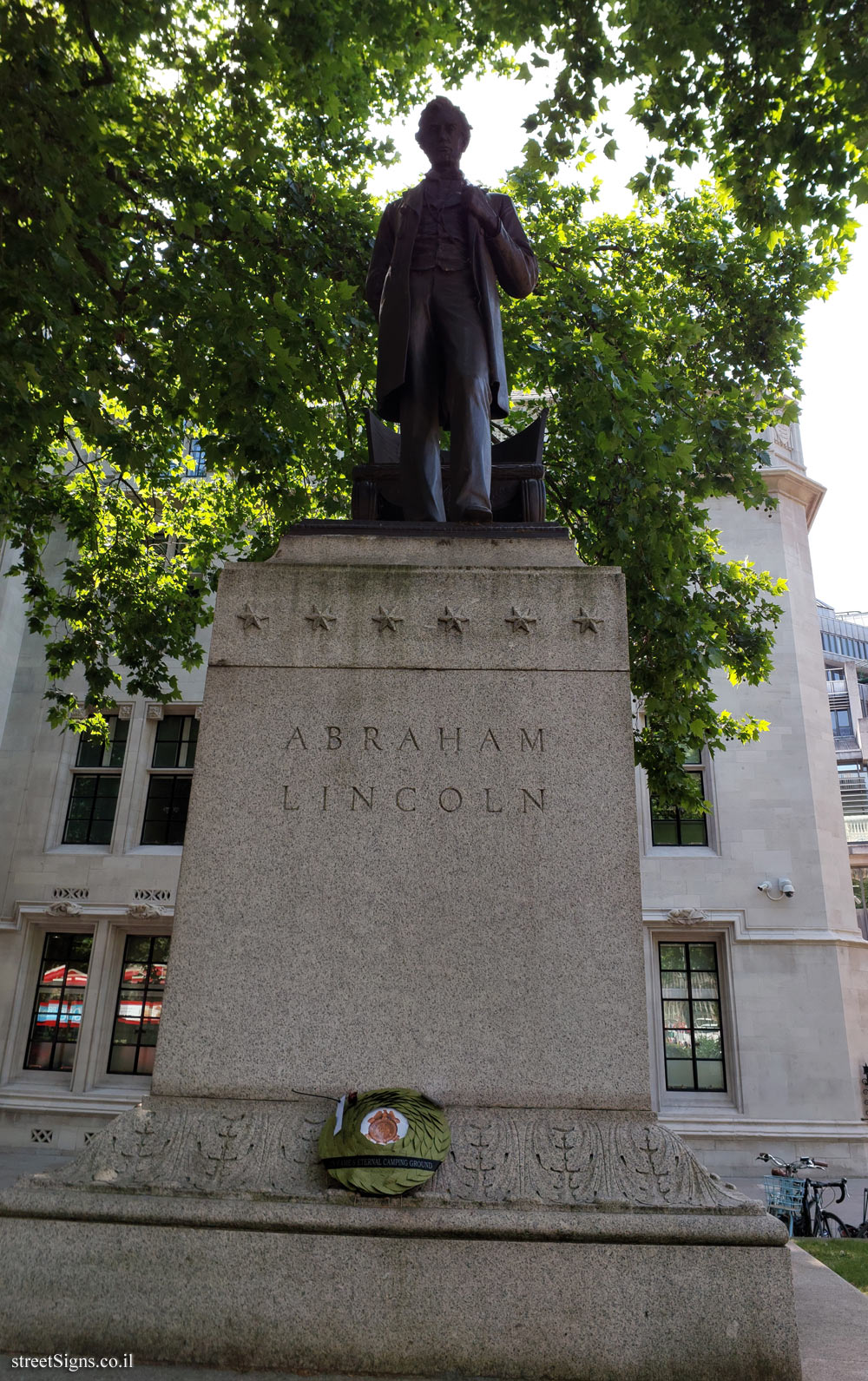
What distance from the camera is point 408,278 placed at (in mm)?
Answer: 4512

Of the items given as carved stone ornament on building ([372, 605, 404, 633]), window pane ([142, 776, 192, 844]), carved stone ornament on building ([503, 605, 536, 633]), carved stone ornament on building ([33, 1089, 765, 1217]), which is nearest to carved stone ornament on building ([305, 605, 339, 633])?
carved stone ornament on building ([372, 605, 404, 633])

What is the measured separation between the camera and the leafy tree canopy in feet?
→ 21.8

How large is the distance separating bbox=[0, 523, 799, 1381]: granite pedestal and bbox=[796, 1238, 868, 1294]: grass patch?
4.88 metres

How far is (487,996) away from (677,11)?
6720 millimetres

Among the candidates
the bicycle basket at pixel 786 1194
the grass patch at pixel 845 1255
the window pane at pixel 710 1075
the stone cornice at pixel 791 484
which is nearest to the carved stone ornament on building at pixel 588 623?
the grass patch at pixel 845 1255

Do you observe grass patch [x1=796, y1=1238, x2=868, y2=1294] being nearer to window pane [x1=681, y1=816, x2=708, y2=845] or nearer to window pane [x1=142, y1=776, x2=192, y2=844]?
window pane [x1=681, y1=816, x2=708, y2=845]

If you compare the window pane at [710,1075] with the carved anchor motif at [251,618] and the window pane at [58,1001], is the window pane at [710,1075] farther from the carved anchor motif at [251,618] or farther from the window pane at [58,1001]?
the carved anchor motif at [251,618]

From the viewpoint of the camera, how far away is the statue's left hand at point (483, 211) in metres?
4.56

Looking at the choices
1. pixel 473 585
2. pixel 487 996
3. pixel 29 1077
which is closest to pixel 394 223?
pixel 473 585

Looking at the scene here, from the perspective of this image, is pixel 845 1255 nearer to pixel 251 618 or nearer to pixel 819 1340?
pixel 819 1340

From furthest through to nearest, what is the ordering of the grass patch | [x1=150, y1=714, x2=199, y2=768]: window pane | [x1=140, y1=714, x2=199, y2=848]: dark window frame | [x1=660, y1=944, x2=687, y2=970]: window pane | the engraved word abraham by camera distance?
[x1=150, y1=714, x2=199, y2=768]: window pane, [x1=140, y1=714, x2=199, y2=848]: dark window frame, [x1=660, y1=944, x2=687, y2=970]: window pane, the grass patch, the engraved word abraham

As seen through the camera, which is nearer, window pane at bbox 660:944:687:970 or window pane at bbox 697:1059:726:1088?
window pane at bbox 697:1059:726:1088

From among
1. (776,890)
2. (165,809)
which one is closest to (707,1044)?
(776,890)

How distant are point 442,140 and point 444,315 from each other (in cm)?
93
